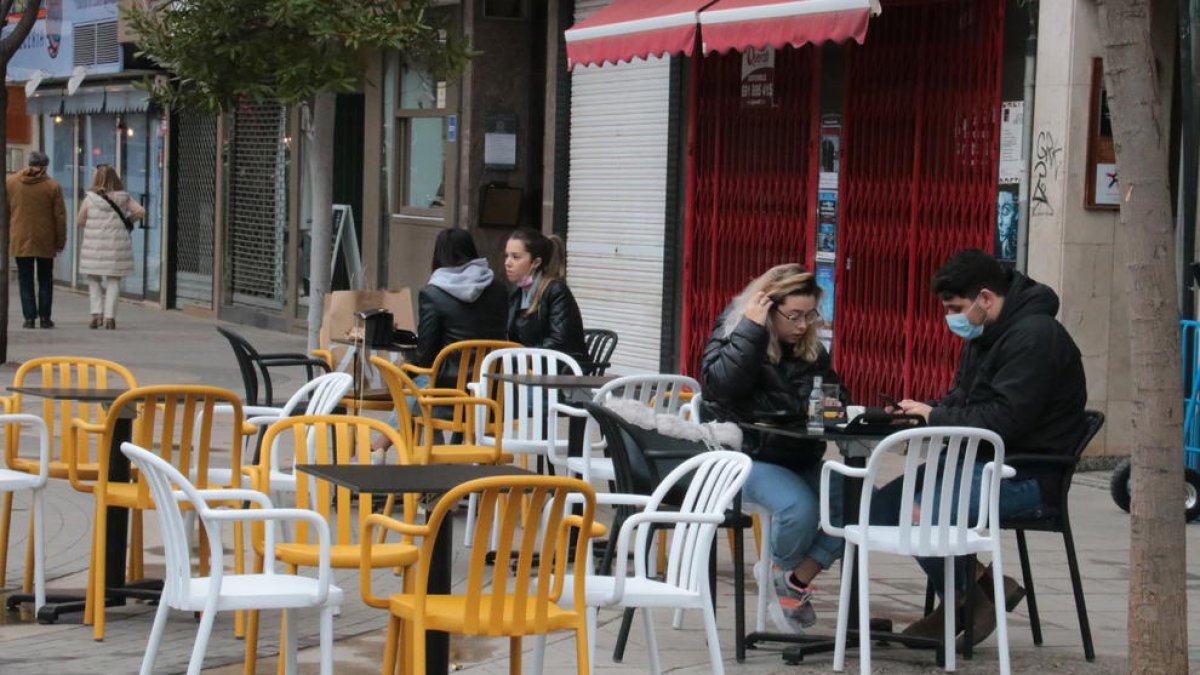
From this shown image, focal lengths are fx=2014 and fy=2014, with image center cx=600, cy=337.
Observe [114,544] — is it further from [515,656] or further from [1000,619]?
[1000,619]

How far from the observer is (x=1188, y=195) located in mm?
11656

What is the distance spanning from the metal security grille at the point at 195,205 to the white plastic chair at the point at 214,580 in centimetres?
1957

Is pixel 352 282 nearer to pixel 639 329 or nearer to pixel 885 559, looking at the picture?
pixel 639 329

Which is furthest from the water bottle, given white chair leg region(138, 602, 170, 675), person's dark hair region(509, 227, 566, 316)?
person's dark hair region(509, 227, 566, 316)

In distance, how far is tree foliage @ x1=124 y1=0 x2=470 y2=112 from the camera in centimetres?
1212

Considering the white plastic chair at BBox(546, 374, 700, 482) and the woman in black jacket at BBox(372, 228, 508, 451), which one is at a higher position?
the woman in black jacket at BBox(372, 228, 508, 451)

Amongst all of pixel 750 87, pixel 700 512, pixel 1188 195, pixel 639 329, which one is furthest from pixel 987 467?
pixel 639 329

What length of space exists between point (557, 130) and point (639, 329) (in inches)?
89.4

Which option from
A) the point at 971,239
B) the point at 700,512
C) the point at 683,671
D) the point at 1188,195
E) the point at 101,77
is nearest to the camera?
the point at 700,512

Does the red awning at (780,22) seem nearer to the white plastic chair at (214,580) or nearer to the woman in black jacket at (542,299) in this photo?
the woman in black jacket at (542,299)

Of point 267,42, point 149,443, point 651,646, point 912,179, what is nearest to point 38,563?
point 149,443

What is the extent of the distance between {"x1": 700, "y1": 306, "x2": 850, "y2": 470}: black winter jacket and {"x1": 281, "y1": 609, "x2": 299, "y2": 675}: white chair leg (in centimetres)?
213

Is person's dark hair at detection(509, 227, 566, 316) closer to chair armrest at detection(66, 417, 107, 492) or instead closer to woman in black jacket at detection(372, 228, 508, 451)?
woman in black jacket at detection(372, 228, 508, 451)

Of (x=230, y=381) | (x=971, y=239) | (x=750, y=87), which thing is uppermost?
(x=750, y=87)
